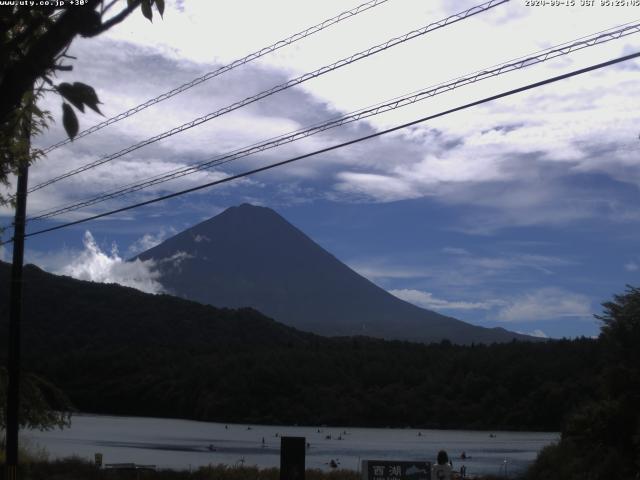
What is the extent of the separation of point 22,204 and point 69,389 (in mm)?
68282

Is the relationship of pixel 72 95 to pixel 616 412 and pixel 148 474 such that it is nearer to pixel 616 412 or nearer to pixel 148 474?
pixel 616 412

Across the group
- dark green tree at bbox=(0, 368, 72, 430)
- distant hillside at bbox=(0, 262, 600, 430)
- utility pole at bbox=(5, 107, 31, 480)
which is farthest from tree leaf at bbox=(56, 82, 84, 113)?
distant hillside at bbox=(0, 262, 600, 430)

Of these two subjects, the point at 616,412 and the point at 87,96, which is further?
the point at 616,412

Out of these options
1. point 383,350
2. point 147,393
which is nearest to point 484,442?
point 383,350

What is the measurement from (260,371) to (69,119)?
316 feet

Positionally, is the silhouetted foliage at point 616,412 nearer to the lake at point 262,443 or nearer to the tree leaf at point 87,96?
the tree leaf at point 87,96

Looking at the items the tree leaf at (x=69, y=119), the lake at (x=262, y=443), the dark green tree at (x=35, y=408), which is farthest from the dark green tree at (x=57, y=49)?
the lake at (x=262, y=443)

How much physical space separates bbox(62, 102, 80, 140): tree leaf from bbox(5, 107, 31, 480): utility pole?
1450cm

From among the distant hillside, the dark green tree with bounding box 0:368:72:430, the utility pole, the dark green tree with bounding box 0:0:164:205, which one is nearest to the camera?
the dark green tree with bounding box 0:0:164:205

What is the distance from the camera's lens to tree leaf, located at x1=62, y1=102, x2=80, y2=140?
4098 mm

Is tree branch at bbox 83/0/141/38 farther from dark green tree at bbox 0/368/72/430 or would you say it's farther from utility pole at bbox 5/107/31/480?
dark green tree at bbox 0/368/72/430

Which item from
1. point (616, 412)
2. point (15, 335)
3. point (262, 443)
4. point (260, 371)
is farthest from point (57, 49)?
point (260, 371)

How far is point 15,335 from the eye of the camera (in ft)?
61.3

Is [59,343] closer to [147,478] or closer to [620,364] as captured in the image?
[147,478]
